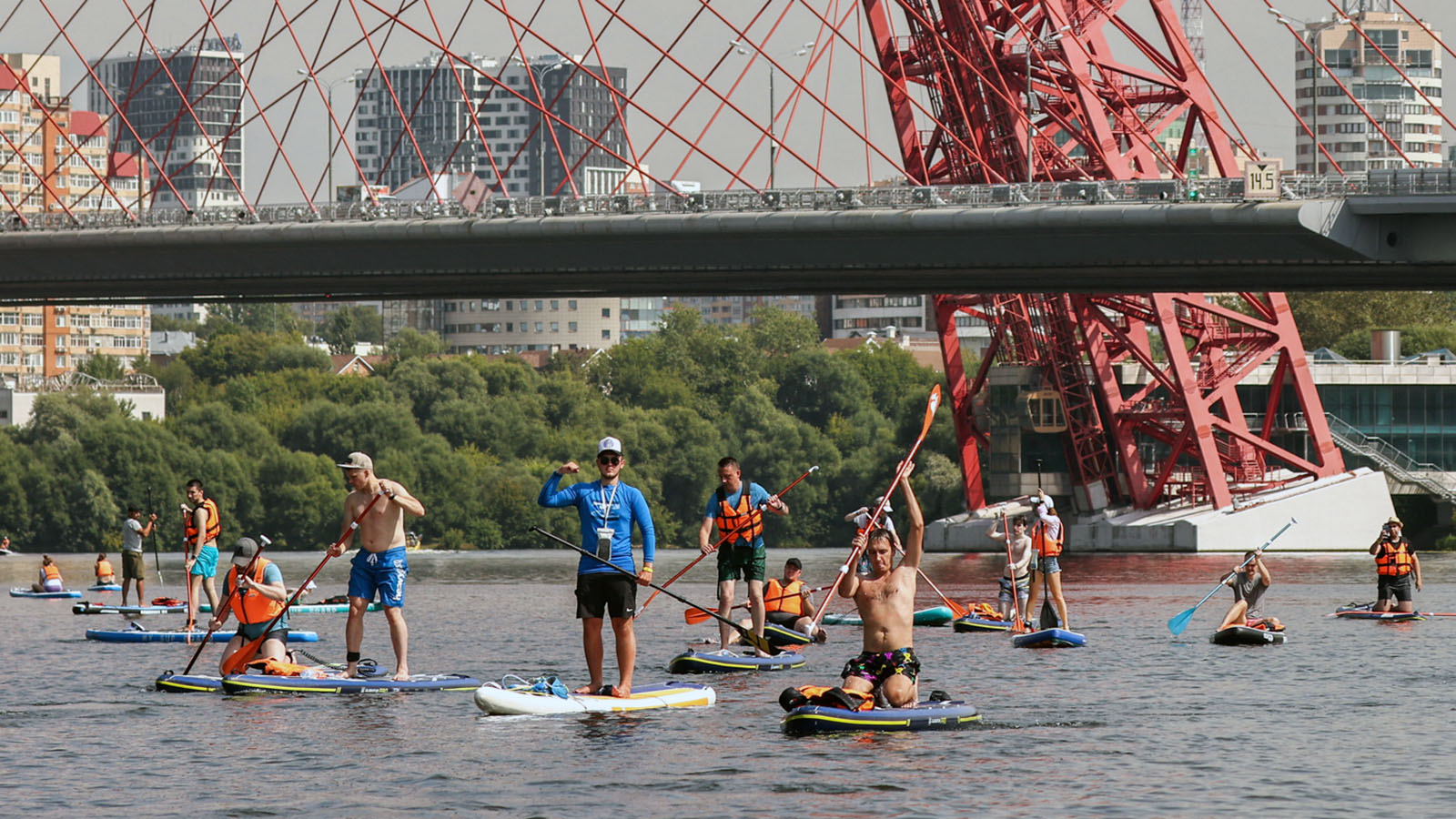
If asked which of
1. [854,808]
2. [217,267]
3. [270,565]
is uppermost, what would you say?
[217,267]

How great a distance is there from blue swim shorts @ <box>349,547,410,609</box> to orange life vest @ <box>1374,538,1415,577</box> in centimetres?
1838

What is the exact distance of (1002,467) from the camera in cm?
9725

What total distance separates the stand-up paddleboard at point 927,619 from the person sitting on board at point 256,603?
12.8 metres

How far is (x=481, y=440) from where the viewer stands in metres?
133

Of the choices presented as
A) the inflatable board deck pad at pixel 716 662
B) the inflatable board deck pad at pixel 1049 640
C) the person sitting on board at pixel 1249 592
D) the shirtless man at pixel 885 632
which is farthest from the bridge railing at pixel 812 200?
the shirtless man at pixel 885 632

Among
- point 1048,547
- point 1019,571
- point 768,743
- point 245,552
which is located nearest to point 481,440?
point 1019,571

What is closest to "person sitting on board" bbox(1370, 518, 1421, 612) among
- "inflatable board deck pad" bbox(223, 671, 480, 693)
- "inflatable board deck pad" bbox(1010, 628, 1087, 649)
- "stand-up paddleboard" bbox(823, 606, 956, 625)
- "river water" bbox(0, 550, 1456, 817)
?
"river water" bbox(0, 550, 1456, 817)

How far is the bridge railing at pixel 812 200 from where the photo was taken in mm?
58844

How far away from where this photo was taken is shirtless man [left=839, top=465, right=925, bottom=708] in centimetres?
1984

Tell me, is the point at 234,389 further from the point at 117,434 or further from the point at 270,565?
the point at 270,565

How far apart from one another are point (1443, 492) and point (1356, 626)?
59.2 meters

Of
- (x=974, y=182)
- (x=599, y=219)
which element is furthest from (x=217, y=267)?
(x=974, y=182)

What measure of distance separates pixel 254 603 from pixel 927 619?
1391cm

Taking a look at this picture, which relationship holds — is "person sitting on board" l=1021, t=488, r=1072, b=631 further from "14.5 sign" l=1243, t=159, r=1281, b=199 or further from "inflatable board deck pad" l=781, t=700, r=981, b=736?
"14.5 sign" l=1243, t=159, r=1281, b=199
